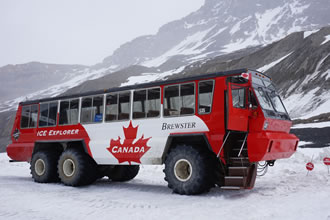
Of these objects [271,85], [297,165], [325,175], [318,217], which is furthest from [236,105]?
[297,165]

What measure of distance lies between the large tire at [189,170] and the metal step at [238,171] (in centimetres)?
59

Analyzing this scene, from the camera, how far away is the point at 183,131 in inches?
342

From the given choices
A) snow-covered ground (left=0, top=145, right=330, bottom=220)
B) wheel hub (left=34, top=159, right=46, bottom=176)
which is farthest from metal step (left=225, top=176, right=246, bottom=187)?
wheel hub (left=34, top=159, right=46, bottom=176)

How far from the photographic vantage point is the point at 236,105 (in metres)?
8.12

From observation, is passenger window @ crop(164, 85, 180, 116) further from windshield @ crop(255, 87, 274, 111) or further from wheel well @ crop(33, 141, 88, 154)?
wheel well @ crop(33, 141, 88, 154)

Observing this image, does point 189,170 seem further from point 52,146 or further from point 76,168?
point 52,146

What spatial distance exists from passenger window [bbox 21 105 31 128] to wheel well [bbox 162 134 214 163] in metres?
6.92

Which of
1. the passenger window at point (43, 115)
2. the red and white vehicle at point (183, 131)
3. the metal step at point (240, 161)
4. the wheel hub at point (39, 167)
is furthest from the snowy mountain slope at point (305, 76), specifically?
the wheel hub at point (39, 167)

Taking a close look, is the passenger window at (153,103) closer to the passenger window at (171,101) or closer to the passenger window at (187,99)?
the passenger window at (171,101)

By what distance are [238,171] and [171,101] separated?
2659 millimetres

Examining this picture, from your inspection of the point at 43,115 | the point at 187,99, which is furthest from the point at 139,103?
the point at 43,115

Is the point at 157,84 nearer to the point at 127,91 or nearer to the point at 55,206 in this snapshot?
the point at 127,91

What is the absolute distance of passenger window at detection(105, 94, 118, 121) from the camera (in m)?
10.4

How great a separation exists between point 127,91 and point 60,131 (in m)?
3.37
